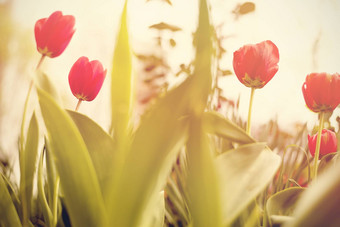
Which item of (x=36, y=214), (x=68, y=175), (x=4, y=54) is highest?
(x=4, y=54)

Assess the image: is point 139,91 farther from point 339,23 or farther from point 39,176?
point 339,23

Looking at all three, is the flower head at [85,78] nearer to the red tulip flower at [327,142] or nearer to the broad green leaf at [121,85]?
the broad green leaf at [121,85]

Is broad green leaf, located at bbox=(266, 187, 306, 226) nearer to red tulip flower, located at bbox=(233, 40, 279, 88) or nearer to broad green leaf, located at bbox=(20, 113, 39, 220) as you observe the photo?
red tulip flower, located at bbox=(233, 40, 279, 88)

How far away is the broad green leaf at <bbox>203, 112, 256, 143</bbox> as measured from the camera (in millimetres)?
178

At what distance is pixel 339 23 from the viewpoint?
1.86 ft

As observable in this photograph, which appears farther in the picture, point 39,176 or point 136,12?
point 136,12

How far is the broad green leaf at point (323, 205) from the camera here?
0.11 metres

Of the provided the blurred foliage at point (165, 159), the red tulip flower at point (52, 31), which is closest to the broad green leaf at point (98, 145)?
the blurred foliage at point (165, 159)

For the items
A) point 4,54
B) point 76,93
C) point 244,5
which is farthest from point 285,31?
point 4,54

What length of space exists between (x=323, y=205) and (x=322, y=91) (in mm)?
224

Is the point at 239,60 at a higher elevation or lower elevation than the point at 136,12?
lower

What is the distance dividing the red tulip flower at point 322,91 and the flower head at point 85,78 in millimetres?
227

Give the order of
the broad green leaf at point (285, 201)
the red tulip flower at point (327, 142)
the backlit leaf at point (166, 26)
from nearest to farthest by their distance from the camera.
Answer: the broad green leaf at point (285, 201), the red tulip flower at point (327, 142), the backlit leaf at point (166, 26)

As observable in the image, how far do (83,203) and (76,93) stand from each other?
0.14 meters
